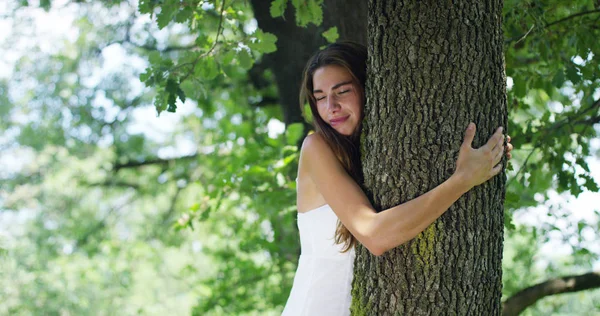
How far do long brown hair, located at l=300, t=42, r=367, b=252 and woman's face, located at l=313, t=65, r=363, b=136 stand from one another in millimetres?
19

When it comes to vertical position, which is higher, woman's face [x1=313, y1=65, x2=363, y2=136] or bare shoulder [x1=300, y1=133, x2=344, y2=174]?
woman's face [x1=313, y1=65, x2=363, y2=136]

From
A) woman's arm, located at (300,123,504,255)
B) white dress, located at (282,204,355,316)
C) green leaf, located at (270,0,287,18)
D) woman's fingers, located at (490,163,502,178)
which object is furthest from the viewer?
green leaf, located at (270,0,287,18)

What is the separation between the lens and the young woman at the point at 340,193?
2.32 m

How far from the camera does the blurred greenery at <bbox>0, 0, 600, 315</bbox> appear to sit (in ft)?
12.4

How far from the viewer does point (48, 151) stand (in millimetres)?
12883

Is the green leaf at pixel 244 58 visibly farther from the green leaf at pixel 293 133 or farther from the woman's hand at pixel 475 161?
the woman's hand at pixel 475 161

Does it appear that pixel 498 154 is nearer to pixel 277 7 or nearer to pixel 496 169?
pixel 496 169

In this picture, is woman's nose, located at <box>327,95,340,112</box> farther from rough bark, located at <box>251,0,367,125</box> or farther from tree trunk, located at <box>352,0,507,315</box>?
rough bark, located at <box>251,0,367,125</box>

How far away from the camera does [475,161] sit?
2.31 m

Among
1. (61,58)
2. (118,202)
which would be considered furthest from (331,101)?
(118,202)

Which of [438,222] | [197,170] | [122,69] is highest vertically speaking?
[122,69]

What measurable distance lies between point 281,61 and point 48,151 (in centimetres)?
820

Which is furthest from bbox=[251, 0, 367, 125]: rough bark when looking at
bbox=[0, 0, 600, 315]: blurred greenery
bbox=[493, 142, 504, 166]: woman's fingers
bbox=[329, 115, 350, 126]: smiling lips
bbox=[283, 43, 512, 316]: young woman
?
bbox=[493, 142, 504, 166]: woman's fingers

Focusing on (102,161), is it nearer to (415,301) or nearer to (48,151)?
(48,151)
